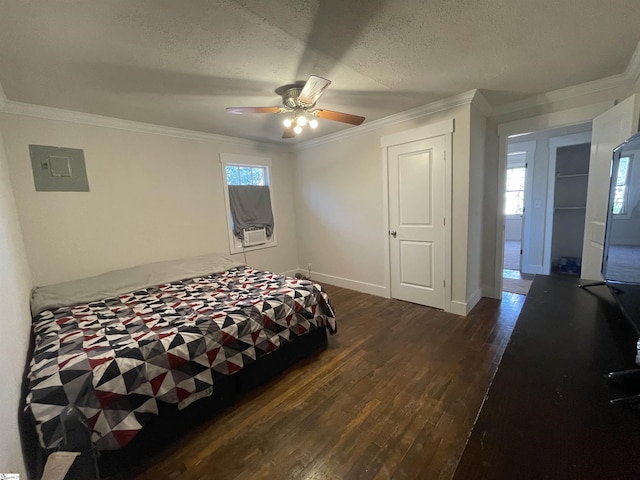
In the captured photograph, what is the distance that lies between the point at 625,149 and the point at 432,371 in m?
1.83

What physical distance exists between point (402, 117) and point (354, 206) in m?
1.31

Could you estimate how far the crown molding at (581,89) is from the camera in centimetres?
217

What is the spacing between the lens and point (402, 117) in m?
3.21

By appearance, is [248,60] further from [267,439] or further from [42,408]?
[267,439]

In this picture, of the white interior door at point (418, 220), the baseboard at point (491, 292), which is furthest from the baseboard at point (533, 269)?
the white interior door at point (418, 220)

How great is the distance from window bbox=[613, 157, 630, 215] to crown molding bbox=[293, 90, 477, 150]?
1.54 meters

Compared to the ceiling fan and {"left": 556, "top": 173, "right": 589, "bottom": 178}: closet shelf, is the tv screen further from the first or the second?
{"left": 556, "top": 173, "right": 589, "bottom": 178}: closet shelf

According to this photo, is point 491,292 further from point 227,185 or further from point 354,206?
point 227,185

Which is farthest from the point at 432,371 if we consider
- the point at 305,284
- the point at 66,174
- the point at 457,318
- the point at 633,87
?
the point at 66,174

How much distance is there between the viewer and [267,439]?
1580mm

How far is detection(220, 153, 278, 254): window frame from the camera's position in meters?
3.84

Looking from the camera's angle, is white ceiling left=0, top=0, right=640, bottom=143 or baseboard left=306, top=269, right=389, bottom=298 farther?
baseboard left=306, top=269, right=389, bottom=298

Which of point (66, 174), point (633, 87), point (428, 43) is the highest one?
point (428, 43)

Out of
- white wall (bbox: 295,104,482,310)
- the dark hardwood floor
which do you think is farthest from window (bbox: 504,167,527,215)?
the dark hardwood floor
